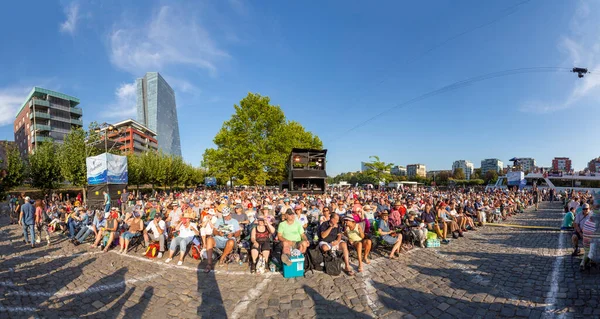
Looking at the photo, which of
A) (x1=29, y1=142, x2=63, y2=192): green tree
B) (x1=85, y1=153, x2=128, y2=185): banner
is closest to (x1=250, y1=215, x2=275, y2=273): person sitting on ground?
(x1=85, y1=153, x2=128, y2=185): banner

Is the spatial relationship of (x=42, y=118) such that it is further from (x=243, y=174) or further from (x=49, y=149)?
(x=243, y=174)

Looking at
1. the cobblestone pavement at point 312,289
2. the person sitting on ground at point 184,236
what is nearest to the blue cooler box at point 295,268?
the cobblestone pavement at point 312,289

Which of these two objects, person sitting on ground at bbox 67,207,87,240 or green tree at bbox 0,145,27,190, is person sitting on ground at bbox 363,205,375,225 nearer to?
person sitting on ground at bbox 67,207,87,240

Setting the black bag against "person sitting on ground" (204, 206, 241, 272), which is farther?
"person sitting on ground" (204, 206, 241, 272)

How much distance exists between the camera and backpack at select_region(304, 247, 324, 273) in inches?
233

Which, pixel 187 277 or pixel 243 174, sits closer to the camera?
pixel 187 277

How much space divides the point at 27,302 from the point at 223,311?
373 cm

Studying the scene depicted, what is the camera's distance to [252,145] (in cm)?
2858

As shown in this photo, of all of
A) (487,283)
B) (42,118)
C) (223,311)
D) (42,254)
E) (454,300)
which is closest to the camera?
(223,311)

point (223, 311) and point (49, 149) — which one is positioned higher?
point (49, 149)

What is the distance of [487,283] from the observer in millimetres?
5098

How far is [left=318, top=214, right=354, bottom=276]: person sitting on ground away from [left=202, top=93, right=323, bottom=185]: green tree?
2272 cm

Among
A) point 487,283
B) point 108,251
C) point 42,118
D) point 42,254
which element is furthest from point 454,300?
point 42,118

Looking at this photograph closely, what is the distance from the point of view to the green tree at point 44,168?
20953 mm
